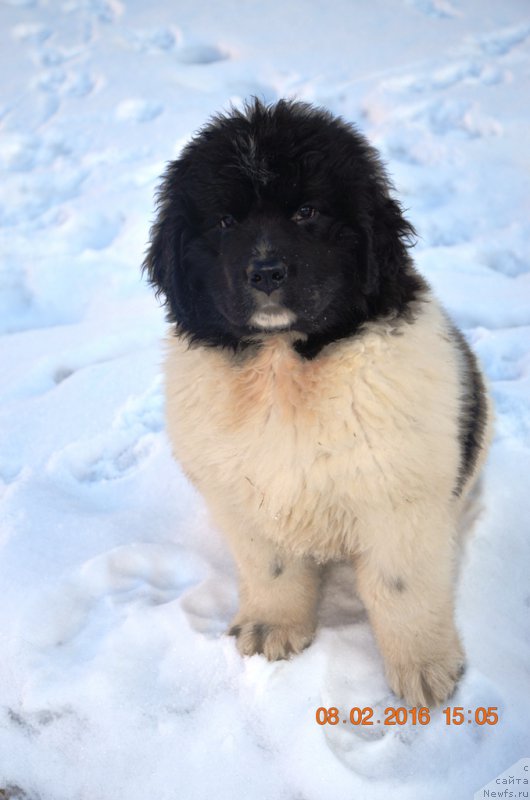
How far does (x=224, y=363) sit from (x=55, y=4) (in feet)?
21.4

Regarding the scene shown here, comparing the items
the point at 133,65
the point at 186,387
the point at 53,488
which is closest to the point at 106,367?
the point at 53,488

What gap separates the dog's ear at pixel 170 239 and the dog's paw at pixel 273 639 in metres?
1.01

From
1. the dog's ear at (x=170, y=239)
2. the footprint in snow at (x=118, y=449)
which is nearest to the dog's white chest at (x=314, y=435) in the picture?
the dog's ear at (x=170, y=239)

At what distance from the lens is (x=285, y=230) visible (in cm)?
196

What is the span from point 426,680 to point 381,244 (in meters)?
1.26

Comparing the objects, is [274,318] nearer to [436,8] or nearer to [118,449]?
[118,449]

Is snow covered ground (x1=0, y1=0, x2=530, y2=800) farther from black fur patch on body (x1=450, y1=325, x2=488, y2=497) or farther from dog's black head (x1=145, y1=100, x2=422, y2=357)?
dog's black head (x1=145, y1=100, x2=422, y2=357)

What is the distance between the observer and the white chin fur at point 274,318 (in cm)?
194

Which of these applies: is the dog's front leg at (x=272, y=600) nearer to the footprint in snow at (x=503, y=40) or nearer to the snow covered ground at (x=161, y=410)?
the snow covered ground at (x=161, y=410)

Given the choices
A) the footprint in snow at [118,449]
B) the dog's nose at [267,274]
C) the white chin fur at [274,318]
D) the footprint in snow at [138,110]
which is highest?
the footprint in snow at [138,110]

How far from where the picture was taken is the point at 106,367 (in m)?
3.83

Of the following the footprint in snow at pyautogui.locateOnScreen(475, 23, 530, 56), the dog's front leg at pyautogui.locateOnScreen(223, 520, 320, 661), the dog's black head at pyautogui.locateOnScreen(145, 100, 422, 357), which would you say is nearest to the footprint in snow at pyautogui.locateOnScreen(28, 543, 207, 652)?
the dog's front leg at pyautogui.locateOnScreen(223, 520, 320, 661)

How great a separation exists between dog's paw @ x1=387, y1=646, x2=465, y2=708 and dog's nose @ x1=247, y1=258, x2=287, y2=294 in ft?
3.83
